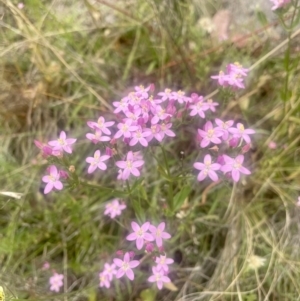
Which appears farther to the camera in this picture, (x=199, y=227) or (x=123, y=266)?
(x=199, y=227)

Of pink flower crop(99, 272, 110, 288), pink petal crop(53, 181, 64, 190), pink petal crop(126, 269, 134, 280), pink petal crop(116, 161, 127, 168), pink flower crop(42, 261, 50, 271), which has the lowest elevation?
pink flower crop(42, 261, 50, 271)

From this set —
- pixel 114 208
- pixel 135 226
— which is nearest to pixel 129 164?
pixel 135 226

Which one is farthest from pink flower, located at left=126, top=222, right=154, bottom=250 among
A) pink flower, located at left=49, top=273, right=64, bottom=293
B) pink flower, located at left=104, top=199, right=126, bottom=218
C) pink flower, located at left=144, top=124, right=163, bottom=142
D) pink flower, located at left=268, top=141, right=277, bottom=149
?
pink flower, located at left=268, top=141, right=277, bottom=149

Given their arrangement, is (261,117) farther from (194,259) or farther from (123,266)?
(123,266)

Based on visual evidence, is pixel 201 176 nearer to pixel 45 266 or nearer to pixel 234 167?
pixel 234 167

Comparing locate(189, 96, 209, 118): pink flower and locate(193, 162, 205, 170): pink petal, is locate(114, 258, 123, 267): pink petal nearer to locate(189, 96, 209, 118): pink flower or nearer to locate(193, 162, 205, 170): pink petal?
locate(193, 162, 205, 170): pink petal

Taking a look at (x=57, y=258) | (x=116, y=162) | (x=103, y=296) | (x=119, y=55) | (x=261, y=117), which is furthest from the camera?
(x=119, y=55)

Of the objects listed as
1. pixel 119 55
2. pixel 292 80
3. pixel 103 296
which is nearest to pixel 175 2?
pixel 119 55
